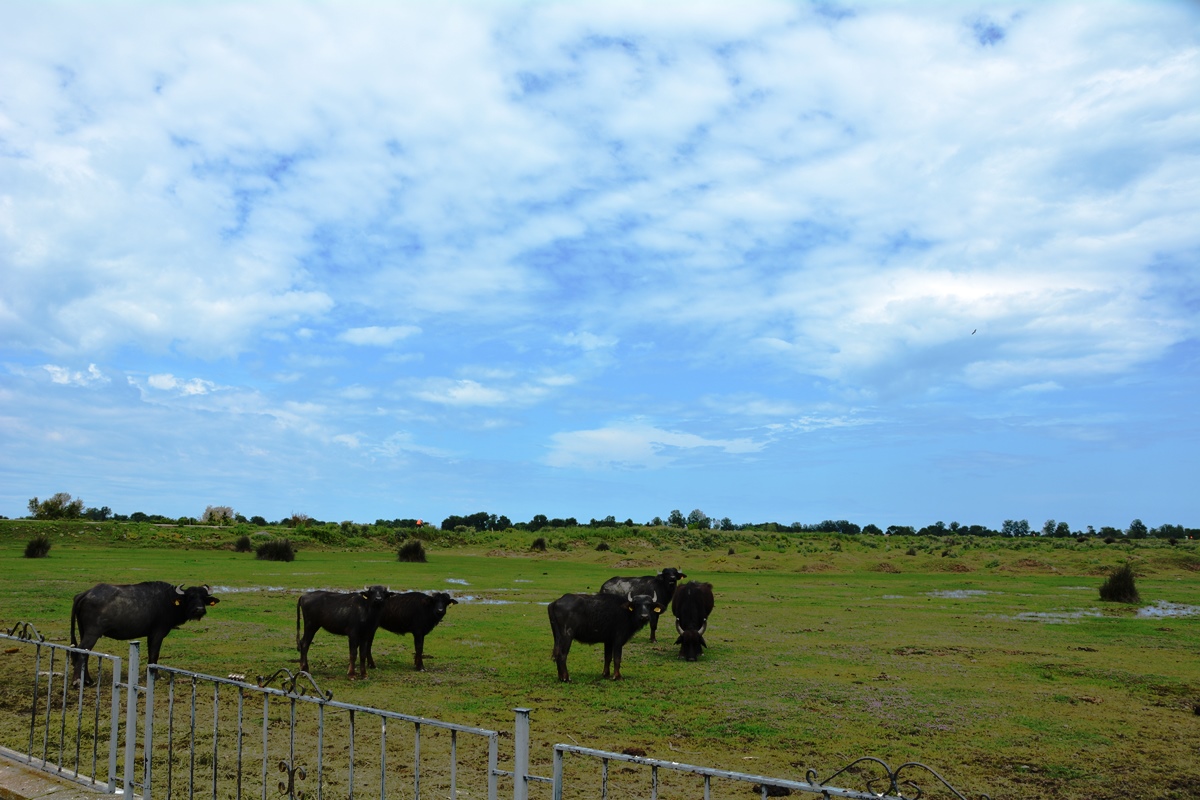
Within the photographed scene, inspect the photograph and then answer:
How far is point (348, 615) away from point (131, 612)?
362 centimetres

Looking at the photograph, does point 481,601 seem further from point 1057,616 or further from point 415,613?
point 1057,616

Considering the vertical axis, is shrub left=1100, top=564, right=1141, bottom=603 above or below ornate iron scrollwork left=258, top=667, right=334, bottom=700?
below

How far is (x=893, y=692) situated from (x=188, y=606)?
13095mm


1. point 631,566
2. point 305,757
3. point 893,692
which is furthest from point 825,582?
point 305,757

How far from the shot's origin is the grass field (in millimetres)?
10758

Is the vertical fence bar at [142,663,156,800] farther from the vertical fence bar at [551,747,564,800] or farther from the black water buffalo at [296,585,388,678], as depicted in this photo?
the black water buffalo at [296,585,388,678]

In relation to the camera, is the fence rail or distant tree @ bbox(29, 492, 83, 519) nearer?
the fence rail

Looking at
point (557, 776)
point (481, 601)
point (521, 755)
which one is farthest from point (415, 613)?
point (481, 601)

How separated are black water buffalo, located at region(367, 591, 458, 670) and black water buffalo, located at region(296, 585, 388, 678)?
57 centimetres

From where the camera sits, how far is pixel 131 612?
46.4ft

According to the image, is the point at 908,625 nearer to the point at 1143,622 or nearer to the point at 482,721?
the point at 1143,622

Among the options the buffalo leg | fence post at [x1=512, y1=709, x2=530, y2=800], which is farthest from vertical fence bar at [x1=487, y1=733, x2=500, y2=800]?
the buffalo leg

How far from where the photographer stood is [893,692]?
14.6 metres

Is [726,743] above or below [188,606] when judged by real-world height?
below
